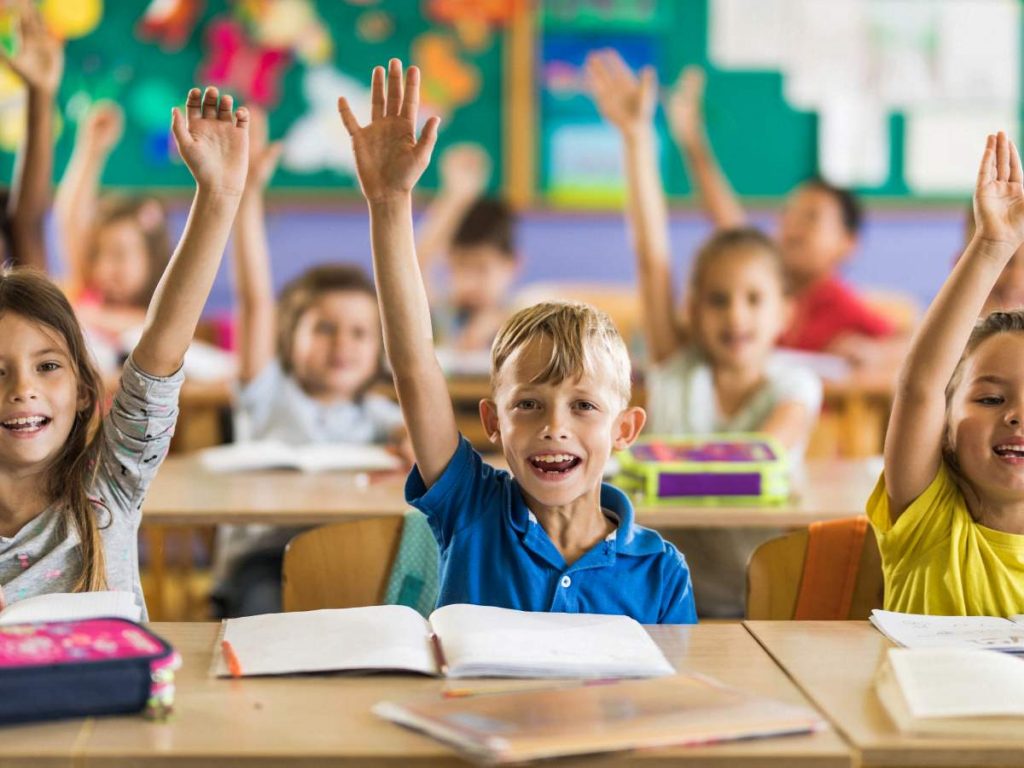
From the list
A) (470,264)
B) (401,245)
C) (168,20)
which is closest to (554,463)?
(401,245)

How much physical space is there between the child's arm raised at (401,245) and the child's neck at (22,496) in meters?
0.51

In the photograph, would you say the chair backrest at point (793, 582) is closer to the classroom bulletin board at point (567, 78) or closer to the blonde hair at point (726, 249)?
the blonde hair at point (726, 249)

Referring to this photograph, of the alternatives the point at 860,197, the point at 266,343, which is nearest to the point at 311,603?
the point at 266,343

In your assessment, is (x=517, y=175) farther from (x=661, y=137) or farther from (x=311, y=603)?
(x=311, y=603)

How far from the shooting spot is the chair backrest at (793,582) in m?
1.90

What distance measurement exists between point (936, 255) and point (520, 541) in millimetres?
4382

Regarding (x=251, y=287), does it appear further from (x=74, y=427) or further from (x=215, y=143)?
(x=215, y=143)

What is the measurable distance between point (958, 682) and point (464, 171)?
14.7 feet

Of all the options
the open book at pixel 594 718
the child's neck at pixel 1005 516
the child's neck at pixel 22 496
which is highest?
the child's neck at pixel 22 496

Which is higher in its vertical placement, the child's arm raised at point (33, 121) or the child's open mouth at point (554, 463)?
the child's arm raised at point (33, 121)

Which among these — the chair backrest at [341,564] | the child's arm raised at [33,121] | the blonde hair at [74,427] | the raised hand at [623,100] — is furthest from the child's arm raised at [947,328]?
the child's arm raised at [33,121]

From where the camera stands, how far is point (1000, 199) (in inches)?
64.4

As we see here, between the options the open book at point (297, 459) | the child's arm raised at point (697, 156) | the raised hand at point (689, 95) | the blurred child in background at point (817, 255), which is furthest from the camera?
the raised hand at point (689, 95)

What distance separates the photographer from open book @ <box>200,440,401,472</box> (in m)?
2.82
